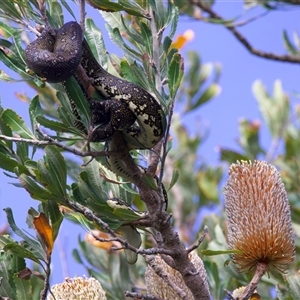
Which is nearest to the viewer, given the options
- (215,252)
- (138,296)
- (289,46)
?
(138,296)

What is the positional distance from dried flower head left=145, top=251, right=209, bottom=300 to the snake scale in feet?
1.23

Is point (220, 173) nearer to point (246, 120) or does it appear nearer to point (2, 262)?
point (246, 120)

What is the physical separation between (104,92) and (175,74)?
0.40 meters

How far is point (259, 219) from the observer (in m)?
2.57

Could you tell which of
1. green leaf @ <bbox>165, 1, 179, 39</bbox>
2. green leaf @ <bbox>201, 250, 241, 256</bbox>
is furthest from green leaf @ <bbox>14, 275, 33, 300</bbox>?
green leaf @ <bbox>165, 1, 179, 39</bbox>

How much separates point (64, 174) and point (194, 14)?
3.09m

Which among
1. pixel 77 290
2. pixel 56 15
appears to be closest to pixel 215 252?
pixel 77 290

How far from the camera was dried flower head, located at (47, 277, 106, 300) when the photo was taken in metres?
2.40

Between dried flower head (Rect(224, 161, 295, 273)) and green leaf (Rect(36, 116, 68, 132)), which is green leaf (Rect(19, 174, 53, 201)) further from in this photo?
dried flower head (Rect(224, 161, 295, 273))

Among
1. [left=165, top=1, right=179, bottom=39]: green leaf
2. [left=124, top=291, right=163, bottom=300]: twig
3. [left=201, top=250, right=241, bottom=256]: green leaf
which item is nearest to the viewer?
[left=124, top=291, right=163, bottom=300]: twig

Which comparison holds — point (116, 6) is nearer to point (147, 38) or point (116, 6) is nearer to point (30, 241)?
point (147, 38)

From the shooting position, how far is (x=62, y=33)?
9.71 ft

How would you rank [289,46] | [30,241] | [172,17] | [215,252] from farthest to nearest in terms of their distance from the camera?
[289,46], [172,17], [30,241], [215,252]

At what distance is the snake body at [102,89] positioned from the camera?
271cm
